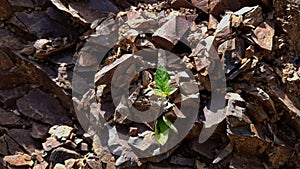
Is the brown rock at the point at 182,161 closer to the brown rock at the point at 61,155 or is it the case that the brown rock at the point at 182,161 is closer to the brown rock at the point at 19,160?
the brown rock at the point at 61,155

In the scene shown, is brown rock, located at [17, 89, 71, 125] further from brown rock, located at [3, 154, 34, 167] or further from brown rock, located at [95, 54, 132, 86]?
brown rock, located at [95, 54, 132, 86]

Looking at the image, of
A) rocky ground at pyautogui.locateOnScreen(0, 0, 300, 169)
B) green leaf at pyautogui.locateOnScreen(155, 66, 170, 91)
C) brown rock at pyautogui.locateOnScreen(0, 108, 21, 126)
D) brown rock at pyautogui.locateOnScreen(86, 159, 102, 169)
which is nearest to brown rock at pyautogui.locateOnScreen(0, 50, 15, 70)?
rocky ground at pyautogui.locateOnScreen(0, 0, 300, 169)

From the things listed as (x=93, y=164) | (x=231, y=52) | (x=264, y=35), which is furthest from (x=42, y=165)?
(x=264, y=35)

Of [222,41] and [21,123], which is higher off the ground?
[222,41]

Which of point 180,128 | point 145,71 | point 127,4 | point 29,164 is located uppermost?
point 127,4

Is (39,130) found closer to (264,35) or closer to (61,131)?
(61,131)

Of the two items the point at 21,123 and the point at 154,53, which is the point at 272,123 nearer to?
the point at 154,53

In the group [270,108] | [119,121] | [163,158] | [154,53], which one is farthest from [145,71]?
[270,108]
